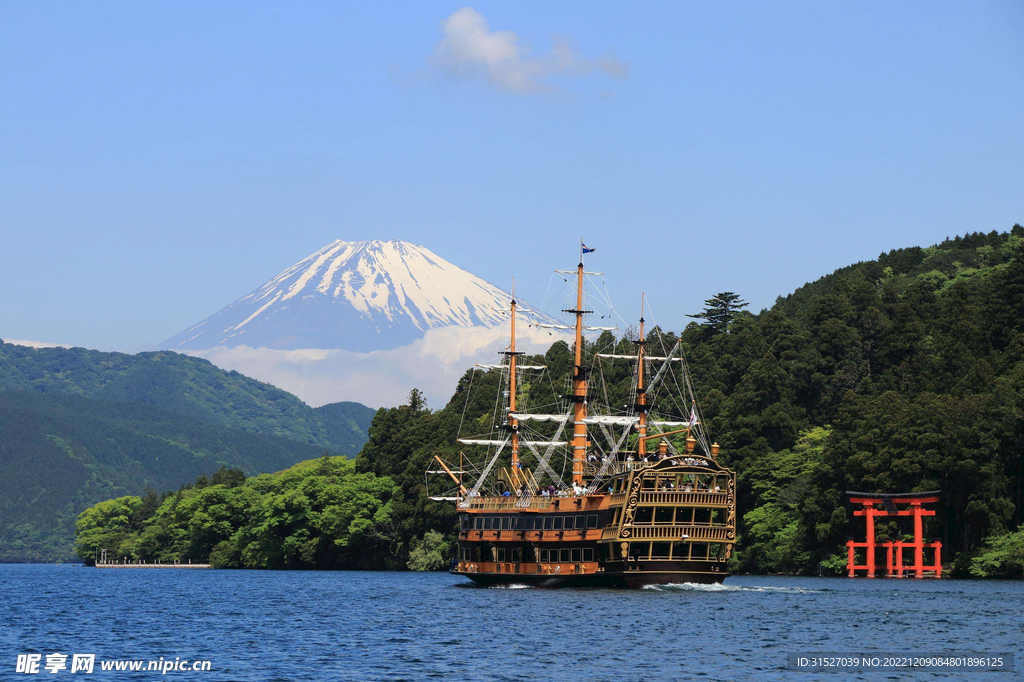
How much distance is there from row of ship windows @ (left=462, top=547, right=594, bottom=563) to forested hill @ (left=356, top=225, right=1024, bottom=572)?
18568 mm

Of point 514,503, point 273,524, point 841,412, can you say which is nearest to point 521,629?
point 514,503

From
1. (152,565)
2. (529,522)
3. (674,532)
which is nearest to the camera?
(674,532)

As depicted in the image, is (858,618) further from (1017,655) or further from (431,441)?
(431,441)

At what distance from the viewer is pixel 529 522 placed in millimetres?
75938

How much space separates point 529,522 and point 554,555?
237 centimetres

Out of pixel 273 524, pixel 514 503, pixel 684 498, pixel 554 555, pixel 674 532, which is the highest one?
pixel 684 498

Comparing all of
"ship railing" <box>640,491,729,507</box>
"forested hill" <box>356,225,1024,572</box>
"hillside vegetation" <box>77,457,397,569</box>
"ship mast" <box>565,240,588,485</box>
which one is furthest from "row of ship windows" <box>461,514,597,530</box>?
"hillside vegetation" <box>77,457,397,569</box>

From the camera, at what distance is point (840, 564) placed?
9019 cm

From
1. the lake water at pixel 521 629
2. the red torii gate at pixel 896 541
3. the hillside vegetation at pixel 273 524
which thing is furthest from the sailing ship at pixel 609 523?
the hillside vegetation at pixel 273 524

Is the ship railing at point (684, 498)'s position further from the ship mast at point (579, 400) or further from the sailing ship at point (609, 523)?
the ship mast at point (579, 400)

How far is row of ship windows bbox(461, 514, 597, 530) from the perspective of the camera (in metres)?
73.4

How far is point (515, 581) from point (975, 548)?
1181 inches

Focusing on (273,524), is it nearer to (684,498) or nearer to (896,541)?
(896,541)

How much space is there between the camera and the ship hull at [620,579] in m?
70.1
